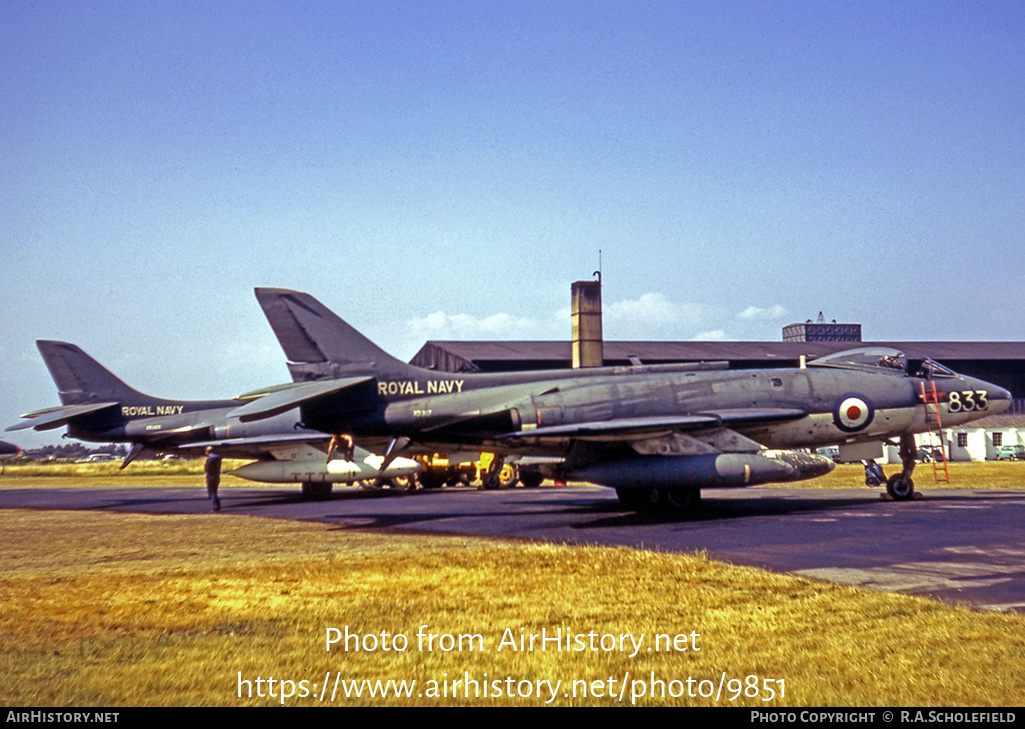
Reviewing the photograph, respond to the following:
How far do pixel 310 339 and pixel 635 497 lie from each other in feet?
28.3

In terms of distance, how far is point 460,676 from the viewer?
595 centimetres

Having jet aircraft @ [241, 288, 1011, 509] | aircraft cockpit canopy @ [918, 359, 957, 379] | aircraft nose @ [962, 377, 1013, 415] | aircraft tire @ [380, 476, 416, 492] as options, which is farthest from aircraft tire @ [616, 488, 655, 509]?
aircraft tire @ [380, 476, 416, 492]

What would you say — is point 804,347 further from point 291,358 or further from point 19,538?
point 19,538

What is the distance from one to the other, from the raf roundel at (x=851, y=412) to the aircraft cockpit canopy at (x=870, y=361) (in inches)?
61.0

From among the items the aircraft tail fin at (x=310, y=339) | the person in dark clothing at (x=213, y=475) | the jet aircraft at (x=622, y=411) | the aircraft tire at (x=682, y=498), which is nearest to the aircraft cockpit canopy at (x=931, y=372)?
the jet aircraft at (x=622, y=411)

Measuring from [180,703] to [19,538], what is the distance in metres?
14.8

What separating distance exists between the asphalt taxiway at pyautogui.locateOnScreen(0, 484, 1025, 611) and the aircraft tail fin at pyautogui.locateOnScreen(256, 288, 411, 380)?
3610mm

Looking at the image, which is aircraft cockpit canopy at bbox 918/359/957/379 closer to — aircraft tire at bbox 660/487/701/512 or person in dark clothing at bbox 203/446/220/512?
aircraft tire at bbox 660/487/701/512

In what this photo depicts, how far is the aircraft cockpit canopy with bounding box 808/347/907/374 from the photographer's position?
72.9ft

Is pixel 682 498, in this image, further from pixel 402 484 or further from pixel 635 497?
pixel 402 484

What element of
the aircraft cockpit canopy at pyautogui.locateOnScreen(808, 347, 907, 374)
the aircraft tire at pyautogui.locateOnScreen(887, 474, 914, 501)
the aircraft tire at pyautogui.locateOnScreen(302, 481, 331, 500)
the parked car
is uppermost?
the aircraft cockpit canopy at pyautogui.locateOnScreen(808, 347, 907, 374)

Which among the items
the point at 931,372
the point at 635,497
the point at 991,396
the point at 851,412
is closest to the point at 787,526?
the point at 635,497

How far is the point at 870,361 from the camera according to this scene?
22.4 metres
